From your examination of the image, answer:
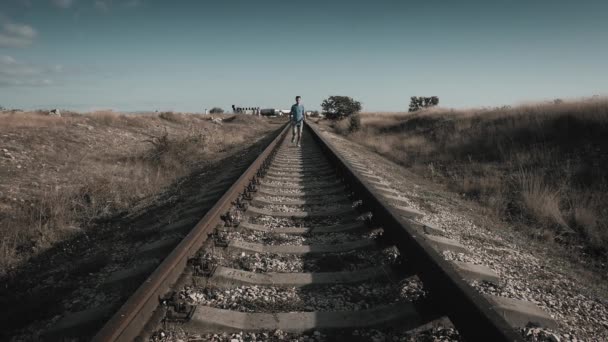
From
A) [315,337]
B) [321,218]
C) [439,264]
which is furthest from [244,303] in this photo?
[321,218]

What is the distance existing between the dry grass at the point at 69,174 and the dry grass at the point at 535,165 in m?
6.30

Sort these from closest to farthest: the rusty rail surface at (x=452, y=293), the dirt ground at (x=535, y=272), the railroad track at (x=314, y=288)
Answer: the rusty rail surface at (x=452, y=293) → the railroad track at (x=314, y=288) → the dirt ground at (x=535, y=272)

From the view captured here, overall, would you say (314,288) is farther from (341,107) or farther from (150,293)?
(341,107)

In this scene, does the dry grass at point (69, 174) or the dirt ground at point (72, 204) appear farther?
the dry grass at point (69, 174)

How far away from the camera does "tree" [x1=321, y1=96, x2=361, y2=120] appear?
46.9 meters

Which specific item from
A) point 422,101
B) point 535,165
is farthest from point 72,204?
point 422,101

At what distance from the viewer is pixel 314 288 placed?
2.75m

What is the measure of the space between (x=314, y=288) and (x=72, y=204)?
15.5ft

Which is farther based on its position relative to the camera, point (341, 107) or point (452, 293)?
point (341, 107)

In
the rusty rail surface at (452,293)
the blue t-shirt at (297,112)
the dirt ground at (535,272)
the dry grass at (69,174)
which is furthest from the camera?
the blue t-shirt at (297,112)

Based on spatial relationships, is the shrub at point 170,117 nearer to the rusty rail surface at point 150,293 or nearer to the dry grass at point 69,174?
the dry grass at point 69,174

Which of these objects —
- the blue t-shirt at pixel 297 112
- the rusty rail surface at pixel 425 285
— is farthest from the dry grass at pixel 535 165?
the blue t-shirt at pixel 297 112

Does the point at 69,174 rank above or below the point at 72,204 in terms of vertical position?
above

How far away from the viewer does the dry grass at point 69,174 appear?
191 inches
